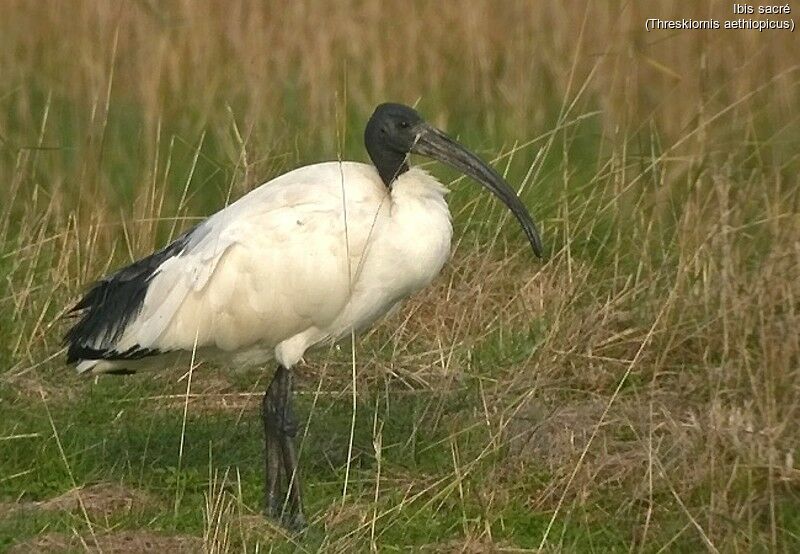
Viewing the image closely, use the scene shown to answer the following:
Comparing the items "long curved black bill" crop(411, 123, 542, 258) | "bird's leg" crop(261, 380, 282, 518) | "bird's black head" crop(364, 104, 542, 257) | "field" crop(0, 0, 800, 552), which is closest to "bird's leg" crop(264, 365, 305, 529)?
"bird's leg" crop(261, 380, 282, 518)

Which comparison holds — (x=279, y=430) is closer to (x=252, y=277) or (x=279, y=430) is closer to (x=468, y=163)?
(x=252, y=277)

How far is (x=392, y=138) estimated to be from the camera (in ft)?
16.8

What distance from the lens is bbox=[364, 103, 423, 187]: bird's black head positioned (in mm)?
5121

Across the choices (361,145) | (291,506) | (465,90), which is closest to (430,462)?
(291,506)

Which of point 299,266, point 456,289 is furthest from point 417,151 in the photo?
point 456,289

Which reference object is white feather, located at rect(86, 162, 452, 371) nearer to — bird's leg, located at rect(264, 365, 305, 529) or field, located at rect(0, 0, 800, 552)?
bird's leg, located at rect(264, 365, 305, 529)

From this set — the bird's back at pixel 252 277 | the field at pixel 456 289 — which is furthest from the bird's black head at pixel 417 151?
the field at pixel 456 289

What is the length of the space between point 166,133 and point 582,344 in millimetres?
2876

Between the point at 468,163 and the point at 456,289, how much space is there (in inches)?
54.6

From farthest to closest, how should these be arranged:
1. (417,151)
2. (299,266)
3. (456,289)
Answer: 1. (456,289)
2. (417,151)
3. (299,266)

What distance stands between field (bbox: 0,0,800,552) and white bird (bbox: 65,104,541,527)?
0.80 feet

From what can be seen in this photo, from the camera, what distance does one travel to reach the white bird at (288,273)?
4816 millimetres

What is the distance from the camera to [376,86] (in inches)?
317

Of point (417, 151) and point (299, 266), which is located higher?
point (417, 151)
